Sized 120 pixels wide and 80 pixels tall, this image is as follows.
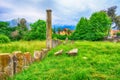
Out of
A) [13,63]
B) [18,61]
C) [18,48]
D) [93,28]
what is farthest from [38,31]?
[13,63]

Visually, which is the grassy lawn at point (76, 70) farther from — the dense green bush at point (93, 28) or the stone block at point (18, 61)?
the dense green bush at point (93, 28)

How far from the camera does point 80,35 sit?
39.3m

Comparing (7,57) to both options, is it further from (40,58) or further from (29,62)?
(40,58)

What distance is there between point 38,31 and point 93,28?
1030 centimetres

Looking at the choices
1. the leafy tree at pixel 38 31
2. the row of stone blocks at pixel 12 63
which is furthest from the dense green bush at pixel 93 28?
the row of stone blocks at pixel 12 63

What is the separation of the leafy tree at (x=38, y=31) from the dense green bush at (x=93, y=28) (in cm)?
624

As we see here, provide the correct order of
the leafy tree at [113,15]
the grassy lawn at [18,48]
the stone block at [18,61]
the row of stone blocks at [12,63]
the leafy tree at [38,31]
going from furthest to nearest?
1. the leafy tree at [113,15]
2. the leafy tree at [38,31]
3. the grassy lawn at [18,48]
4. the stone block at [18,61]
5. the row of stone blocks at [12,63]

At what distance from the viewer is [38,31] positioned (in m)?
44.7

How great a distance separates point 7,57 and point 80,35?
3197 centimetres

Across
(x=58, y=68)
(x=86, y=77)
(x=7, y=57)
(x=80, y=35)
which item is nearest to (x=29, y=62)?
(x=58, y=68)

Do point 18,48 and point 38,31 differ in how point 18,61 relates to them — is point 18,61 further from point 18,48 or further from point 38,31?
point 38,31

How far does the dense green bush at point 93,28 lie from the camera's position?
1511 inches

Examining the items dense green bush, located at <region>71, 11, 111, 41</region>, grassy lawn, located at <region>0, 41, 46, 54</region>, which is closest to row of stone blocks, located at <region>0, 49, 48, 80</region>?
grassy lawn, located at <region>0, 41, 46, 54</region>

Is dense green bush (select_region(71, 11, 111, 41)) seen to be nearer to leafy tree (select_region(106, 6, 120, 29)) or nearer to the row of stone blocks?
leafy tree (select_region(106, 6, 120, 29))
